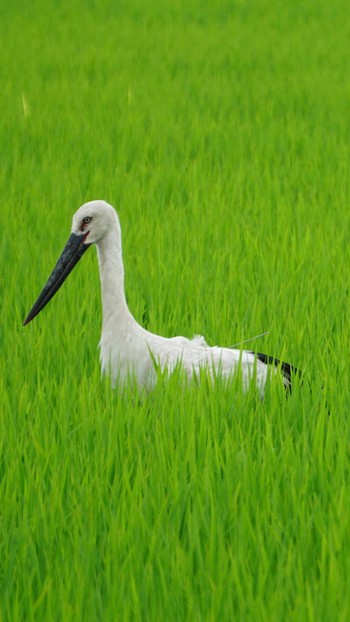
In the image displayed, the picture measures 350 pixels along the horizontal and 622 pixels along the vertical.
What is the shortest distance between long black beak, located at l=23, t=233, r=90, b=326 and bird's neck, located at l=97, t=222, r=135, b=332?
7 centimetres

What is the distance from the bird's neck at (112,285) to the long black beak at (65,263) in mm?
70

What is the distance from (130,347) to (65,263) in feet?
1.39

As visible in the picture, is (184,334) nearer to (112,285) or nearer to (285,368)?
(112,285)

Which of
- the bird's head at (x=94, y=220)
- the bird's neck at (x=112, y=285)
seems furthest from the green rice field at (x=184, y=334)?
the bird's head at (x=94, y=220)

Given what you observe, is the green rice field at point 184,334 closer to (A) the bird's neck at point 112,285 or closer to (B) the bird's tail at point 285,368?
(B) the bird's tail at point 285,368

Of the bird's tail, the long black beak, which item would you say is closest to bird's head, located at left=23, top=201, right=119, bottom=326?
the long black beak

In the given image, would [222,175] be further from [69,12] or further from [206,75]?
[69,12]

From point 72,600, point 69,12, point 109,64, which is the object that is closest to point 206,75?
point 109,64

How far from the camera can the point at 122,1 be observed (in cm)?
1259

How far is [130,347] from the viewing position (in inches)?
124

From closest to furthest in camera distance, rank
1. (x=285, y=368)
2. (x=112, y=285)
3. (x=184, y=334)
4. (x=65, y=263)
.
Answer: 1. (x=285, y=368)
2. (x=112, y=285)
3. (x=65, y=263)
4. (x=184, y=334)

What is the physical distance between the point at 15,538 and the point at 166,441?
0.51m

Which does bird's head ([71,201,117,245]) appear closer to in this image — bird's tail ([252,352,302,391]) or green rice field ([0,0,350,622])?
green rice field ([0,0,350,622])

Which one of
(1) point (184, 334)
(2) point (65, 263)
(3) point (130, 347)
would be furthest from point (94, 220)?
(1) point (184, 334)
